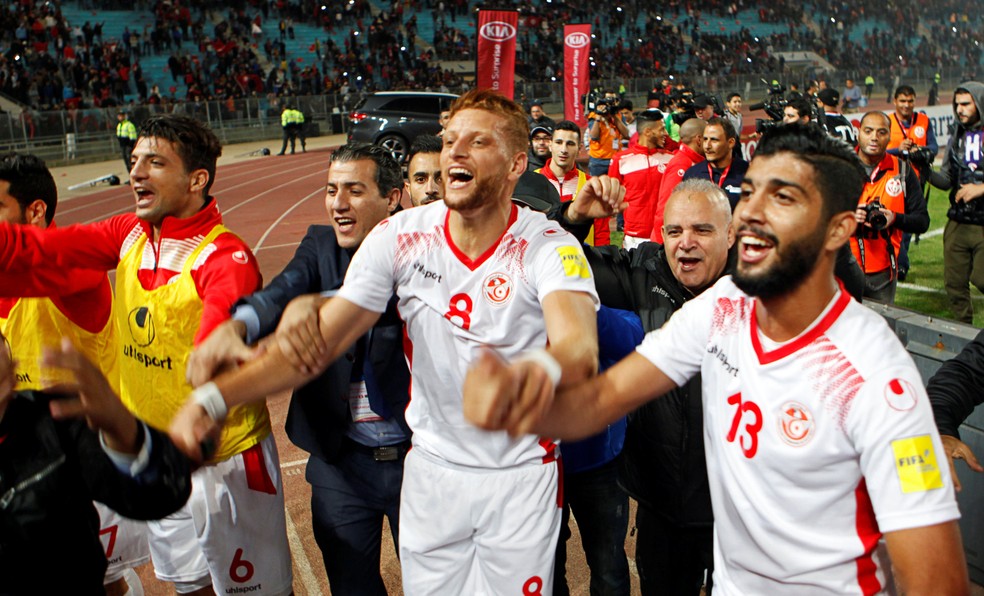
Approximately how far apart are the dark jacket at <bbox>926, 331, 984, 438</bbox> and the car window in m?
22.0

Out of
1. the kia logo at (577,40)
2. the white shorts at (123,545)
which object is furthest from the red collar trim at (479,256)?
the kia logo at (577,40)

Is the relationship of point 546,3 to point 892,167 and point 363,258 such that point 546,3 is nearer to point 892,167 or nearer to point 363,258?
point 892,167

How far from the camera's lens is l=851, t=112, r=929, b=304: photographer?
7012 mm

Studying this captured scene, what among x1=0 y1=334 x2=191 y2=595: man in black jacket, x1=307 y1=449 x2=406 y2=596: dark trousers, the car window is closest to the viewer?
x1=0 y1=334 x2=191 y2=595: man in black jacket

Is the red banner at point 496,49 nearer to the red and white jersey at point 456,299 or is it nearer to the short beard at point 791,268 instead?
the red and white jersey at point 456,299

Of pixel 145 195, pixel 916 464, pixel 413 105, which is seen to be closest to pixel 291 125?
pixel 413 105

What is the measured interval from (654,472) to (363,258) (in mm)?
1462

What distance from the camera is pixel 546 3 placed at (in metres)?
50.3

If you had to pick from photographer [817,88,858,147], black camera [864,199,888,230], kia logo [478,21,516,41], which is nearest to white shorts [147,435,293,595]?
black camera [864,199,888,230]

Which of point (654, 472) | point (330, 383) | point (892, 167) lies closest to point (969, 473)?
point (654, 472)

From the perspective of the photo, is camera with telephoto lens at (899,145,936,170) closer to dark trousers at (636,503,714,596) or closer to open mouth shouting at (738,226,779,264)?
dark trousers at (636,503,714,596)

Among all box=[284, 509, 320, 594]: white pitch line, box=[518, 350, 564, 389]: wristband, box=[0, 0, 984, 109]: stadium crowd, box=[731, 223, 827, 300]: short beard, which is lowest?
box=[284, 509, 320, 594]: white pitch line

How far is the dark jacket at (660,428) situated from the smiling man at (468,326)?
557 mm

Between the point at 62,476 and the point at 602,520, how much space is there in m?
2.11
